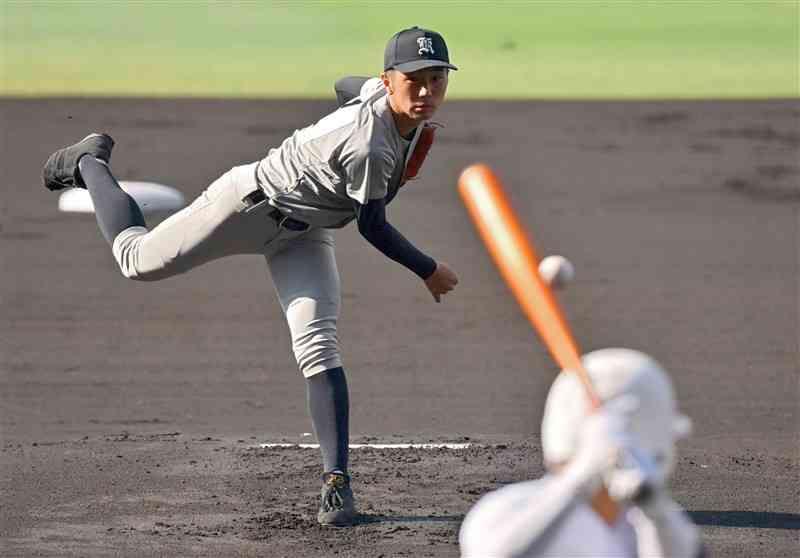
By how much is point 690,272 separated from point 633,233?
1201 mm

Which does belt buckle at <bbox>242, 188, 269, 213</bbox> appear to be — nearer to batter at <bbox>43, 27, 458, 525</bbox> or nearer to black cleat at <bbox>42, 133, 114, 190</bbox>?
batter at <bbox>43, 27, 458, 525</bbox>

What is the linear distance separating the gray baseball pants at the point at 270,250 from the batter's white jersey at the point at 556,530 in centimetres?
307

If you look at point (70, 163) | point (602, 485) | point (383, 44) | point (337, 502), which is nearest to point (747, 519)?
point (337, 502)

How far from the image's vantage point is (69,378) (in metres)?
8.59

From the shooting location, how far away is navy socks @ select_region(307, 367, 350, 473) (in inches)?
237

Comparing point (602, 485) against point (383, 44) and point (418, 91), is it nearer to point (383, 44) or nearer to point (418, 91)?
point (418, 91)

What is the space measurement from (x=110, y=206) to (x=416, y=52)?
5.52ft

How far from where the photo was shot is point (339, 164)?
567cm

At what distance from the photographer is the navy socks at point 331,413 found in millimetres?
6023

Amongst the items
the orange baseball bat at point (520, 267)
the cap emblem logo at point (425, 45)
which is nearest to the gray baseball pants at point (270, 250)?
the cap emblem logo at point (425, 45)

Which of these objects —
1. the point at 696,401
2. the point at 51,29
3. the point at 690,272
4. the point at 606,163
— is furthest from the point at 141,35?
the point at 696,401

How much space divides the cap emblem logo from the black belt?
859 millimetres

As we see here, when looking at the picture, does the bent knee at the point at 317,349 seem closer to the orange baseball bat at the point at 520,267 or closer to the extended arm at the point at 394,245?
the extended arm at the point at 394,245

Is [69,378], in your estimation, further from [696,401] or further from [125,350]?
[696,401]
